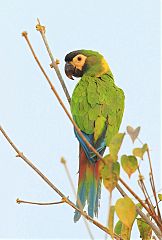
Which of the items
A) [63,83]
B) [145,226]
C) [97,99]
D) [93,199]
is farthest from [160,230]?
[97,99]

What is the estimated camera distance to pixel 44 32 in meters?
1.68

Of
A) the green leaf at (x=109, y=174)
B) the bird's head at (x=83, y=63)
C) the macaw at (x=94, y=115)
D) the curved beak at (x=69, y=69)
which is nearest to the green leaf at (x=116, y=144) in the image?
the green leaf at (x=109, y=174)

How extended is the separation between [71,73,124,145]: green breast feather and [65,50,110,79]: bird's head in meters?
0.46

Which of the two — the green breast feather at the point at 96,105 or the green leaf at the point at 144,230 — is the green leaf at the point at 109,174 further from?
the green breast feather at the point at 96,105

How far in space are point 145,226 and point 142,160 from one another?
47 cm

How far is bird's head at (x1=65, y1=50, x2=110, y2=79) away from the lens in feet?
11.7

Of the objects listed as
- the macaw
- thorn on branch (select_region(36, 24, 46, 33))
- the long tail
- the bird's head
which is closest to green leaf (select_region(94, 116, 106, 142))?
the macaw

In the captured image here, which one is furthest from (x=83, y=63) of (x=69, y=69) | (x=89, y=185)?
(x=89, y=185)

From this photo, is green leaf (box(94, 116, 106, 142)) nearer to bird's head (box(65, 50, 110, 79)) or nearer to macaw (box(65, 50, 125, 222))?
macaw (box(65, 50, 125, 222))

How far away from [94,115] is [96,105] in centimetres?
8

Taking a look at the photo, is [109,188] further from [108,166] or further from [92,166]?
[92,166]

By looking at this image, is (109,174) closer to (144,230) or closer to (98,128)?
(144,230)

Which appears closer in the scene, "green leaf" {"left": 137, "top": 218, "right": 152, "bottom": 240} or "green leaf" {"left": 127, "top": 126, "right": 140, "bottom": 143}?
"green leaf" {"left": 127, "top": 126, "right": 140, "bottom": 143}

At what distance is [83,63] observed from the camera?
144 inches
